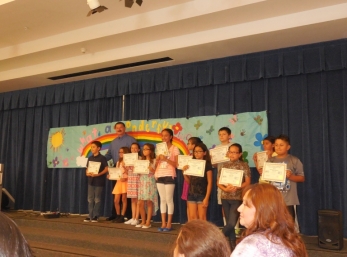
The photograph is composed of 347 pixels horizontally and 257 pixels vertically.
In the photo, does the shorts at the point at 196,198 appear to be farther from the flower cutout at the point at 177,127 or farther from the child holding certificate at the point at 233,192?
the flower cutout at the point at 177,127

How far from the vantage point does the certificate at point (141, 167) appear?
5180 mm

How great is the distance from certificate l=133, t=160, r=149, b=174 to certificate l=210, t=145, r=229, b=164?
97 cm

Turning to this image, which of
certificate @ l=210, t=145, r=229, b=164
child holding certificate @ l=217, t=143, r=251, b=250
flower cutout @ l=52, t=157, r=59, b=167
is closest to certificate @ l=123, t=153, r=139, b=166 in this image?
certificate @ l=210, t=145, r=229, b=164

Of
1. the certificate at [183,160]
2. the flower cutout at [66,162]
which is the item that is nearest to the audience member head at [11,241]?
the certificate at [183,160]

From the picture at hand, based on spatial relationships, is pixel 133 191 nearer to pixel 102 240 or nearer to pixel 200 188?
pixel 102 240

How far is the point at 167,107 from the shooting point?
6.36 metres

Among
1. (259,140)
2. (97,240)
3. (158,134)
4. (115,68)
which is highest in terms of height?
(115,68)

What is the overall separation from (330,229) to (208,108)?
274 centimetres

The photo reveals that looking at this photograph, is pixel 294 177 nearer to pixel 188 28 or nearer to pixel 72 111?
pixel 188 28

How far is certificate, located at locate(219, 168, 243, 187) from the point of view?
4270 mm

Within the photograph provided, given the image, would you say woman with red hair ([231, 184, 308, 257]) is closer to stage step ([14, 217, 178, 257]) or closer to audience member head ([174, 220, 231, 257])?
audience member head ([174, 220, 231, 257])

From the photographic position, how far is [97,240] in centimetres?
495

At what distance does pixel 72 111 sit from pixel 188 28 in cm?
357

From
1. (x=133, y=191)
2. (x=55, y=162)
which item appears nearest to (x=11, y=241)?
(x=133, y=191)
